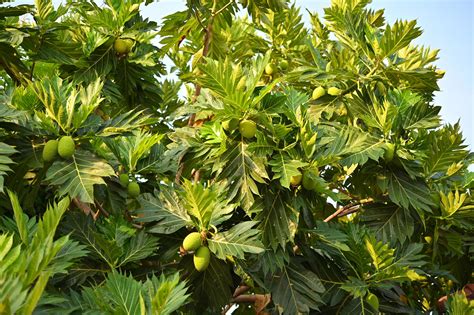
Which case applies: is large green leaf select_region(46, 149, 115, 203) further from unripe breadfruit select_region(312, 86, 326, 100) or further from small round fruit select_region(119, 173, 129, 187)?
unripe breadfruit select_region(312, 86, 326, 100)

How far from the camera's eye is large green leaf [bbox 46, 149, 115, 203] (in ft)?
7.11

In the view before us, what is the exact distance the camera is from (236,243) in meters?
2.12

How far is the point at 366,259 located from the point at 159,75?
1.67 m

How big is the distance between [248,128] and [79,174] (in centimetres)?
62

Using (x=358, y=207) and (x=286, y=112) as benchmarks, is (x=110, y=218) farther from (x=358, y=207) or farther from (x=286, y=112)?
(x=358, y=207)

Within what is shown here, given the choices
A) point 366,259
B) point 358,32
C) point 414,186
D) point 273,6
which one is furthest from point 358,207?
point 273,6

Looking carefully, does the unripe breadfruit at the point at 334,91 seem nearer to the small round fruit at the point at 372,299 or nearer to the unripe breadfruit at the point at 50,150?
the small round fruit at the point at 372,299

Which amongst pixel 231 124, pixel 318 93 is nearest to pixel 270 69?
pixel 318 93

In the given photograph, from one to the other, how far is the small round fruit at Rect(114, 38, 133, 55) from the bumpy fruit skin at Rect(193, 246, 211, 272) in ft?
4.98

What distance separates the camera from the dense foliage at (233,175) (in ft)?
7.28

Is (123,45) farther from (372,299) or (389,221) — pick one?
(372,299)

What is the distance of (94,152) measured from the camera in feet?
7.61

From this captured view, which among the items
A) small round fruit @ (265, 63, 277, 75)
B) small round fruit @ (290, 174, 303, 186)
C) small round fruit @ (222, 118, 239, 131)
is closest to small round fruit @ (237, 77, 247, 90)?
small round fruit @ (222, 118, 239, 131)

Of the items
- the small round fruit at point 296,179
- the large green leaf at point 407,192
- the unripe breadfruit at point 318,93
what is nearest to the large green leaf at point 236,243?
the small round fruit at point 296,179
